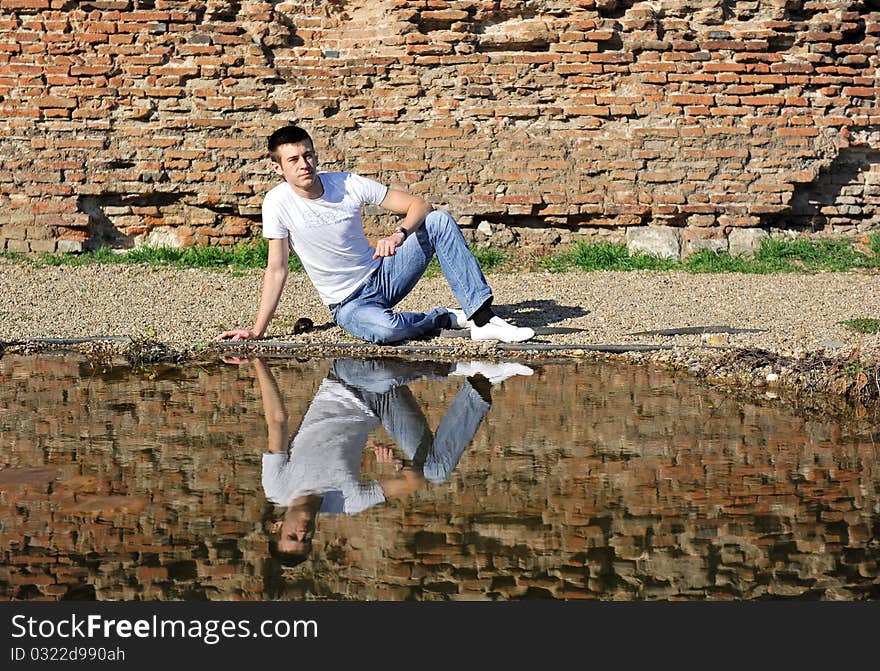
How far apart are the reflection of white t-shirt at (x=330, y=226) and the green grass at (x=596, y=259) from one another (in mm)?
2534

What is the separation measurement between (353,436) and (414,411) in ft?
1.73

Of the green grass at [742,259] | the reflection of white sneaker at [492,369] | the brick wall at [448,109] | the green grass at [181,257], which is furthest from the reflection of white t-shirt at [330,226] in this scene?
the brick wall at [448,109]

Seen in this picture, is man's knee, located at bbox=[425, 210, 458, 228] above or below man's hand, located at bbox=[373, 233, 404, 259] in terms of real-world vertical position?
above

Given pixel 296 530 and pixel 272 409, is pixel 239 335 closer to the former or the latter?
pixel 272 409

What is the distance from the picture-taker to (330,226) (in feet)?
21.9

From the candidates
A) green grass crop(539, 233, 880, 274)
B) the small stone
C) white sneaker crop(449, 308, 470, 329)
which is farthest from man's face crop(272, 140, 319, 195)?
green grass crop(539, 233, 880, 274)

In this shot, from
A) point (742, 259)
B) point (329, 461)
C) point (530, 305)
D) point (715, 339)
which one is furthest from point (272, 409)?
→ point (742, 259)

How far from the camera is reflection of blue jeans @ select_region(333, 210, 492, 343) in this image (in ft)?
22.2

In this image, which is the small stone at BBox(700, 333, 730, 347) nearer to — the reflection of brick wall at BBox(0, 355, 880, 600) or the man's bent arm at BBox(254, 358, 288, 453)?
the reflection of brick wall at BBox(0, 355, 880, 600)

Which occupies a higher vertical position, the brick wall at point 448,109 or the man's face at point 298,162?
the brick wall at point 448,109

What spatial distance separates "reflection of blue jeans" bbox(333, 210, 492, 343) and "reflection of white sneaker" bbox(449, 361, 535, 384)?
0.52 meters

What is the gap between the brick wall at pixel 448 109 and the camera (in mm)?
10172

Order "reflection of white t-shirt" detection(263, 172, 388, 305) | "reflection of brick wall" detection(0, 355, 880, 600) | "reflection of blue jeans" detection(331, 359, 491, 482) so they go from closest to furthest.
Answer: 1. "reflection of brick wall" detection(0, 355, 880, 600)
2. "reflection of blue jeans" detection(331, 359, 491, 482)
3. "reflection of white t-shirt" detection(263, 172, 388, 305)

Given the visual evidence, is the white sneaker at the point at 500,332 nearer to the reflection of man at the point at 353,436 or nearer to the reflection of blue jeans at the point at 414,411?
the reflection of man at the point at 353,436
